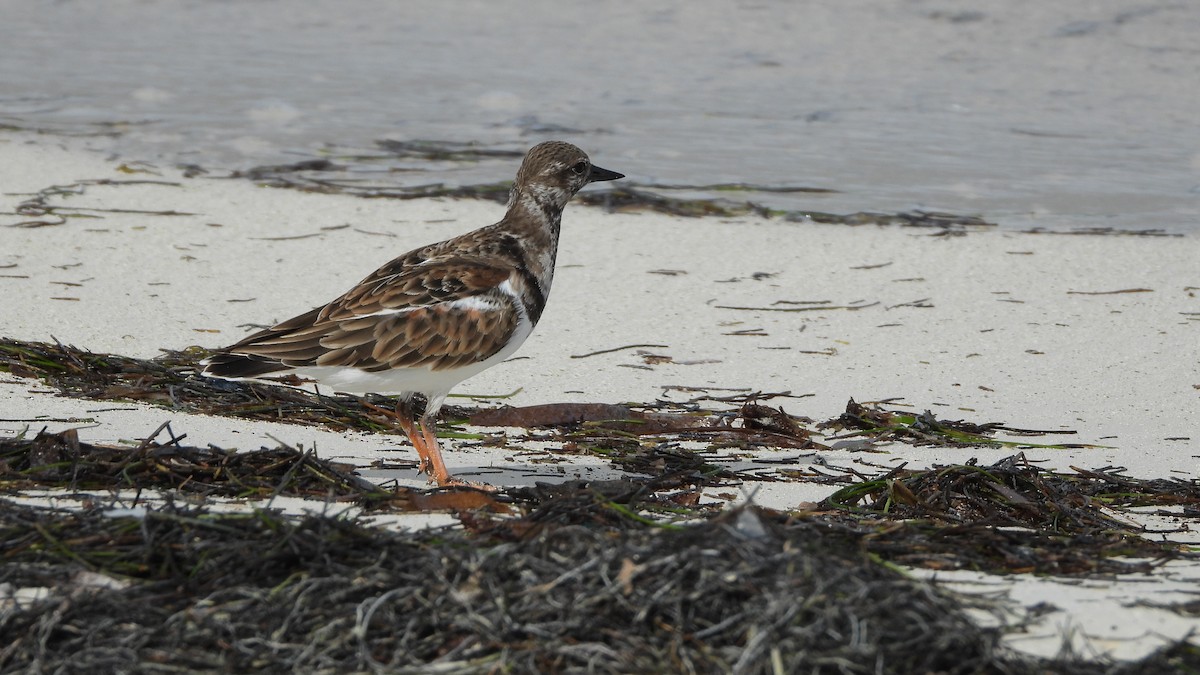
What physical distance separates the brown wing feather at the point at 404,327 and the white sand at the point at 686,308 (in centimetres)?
30

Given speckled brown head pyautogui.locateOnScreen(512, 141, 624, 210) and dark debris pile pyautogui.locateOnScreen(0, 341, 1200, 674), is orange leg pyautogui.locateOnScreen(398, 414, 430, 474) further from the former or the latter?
speckled brown head pyautogui.locateOnScreen(512, 141, 624, 210)

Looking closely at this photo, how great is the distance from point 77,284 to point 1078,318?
443cm

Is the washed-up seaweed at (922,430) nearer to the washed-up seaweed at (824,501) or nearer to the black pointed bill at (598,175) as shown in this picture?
the washed-up seaweed at (824,501)

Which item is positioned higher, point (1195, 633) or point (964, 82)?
point (964, 82)

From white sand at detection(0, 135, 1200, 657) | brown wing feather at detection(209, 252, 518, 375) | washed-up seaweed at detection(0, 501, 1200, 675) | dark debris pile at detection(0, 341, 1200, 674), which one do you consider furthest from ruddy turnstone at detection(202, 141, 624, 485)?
washed-up seaweed at detection(0, 501, 1200, 675)

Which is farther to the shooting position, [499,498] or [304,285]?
[304,285]

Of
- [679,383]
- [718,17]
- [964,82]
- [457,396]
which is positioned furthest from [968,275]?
[718,17]

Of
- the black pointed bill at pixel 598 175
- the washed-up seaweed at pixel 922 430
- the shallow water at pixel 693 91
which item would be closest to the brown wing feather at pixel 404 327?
the black pointed bill at pixel 598 175

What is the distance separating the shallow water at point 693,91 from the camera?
28.3 feet

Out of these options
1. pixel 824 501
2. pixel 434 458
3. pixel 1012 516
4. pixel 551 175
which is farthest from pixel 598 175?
pixel 1012 516

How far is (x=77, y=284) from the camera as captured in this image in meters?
5.97

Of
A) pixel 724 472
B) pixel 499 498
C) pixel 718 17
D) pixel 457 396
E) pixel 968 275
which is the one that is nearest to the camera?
pixel 499 498

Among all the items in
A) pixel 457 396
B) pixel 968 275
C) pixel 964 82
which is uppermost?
pixel 964 82

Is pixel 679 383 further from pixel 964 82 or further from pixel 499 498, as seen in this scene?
pixel 964 82
